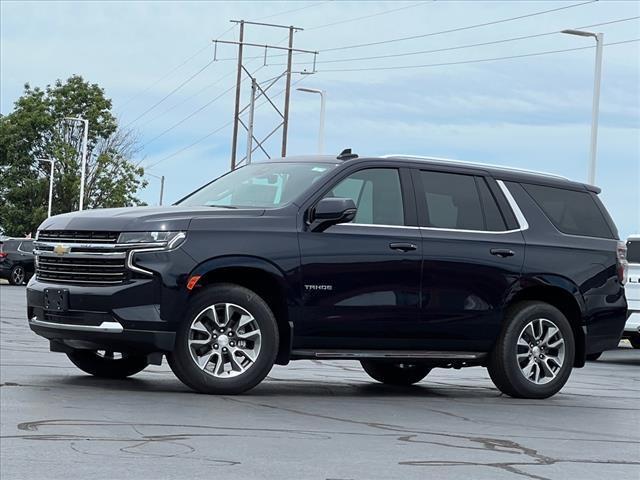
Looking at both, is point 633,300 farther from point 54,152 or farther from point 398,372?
point 54,152

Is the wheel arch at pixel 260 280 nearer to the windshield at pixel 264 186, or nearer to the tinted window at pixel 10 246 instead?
the windshield at pixel 264 186

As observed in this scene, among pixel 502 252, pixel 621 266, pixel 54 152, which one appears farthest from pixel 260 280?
pixel 54 152

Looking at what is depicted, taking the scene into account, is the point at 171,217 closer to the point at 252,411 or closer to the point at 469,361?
the point at 252,411

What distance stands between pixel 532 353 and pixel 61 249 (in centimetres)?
400

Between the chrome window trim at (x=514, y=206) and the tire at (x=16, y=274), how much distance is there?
37816 millimetres

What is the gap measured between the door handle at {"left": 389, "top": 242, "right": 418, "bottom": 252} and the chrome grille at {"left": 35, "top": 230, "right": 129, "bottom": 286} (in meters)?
2.12

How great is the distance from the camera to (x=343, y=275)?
408 inches

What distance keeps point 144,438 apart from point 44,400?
1.78 m

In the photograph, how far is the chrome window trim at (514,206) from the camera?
37.9ft

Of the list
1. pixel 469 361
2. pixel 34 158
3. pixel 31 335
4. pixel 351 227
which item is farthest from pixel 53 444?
pixel 34 158

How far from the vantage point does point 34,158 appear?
275 ft

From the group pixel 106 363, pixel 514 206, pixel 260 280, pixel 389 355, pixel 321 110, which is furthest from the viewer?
pixel 321 110

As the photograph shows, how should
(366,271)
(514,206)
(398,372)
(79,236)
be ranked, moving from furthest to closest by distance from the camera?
1. (398,372)
2. (514,206)
3. (366,271)
4. (79,236)

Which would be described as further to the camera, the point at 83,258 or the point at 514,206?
the point at 514,206
